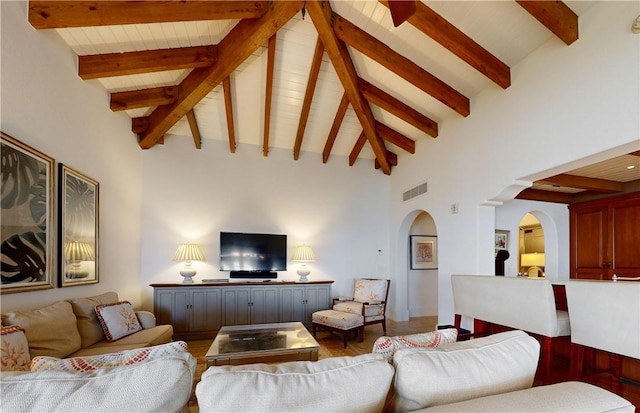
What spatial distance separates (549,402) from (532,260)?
6.30 metres

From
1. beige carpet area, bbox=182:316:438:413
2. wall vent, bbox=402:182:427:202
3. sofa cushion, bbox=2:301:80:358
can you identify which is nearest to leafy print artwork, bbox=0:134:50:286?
sofa cushion, bbox=2:301:80:358

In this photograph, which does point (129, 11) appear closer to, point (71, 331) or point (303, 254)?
point (71, 331)

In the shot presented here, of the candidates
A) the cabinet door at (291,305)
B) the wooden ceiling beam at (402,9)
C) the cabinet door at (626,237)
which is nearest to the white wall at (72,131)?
the cabinet door at (291,305)

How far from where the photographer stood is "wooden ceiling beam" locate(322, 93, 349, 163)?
466cm

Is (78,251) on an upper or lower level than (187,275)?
upper

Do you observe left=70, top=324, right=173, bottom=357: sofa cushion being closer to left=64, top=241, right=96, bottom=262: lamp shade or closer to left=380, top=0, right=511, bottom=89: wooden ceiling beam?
left=64, top=241, right=96, bottom=262: lamp shade

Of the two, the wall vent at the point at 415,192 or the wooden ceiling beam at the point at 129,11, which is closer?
the wooden ceiling beam at the point at 129,11

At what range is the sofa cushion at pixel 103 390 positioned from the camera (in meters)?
0.81

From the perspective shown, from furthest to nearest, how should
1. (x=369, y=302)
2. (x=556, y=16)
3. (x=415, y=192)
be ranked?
(x=415, y=192) < (x=369, y=302) < (x=556, y=16)

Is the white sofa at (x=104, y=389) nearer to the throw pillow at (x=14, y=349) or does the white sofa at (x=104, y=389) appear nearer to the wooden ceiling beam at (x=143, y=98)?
the throw pillow at (x=14, y=349)

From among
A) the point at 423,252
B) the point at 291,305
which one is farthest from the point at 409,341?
the point at 423,252

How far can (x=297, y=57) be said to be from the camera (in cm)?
402

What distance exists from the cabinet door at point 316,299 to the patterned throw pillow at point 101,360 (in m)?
3.85

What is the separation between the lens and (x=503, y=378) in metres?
1.16
